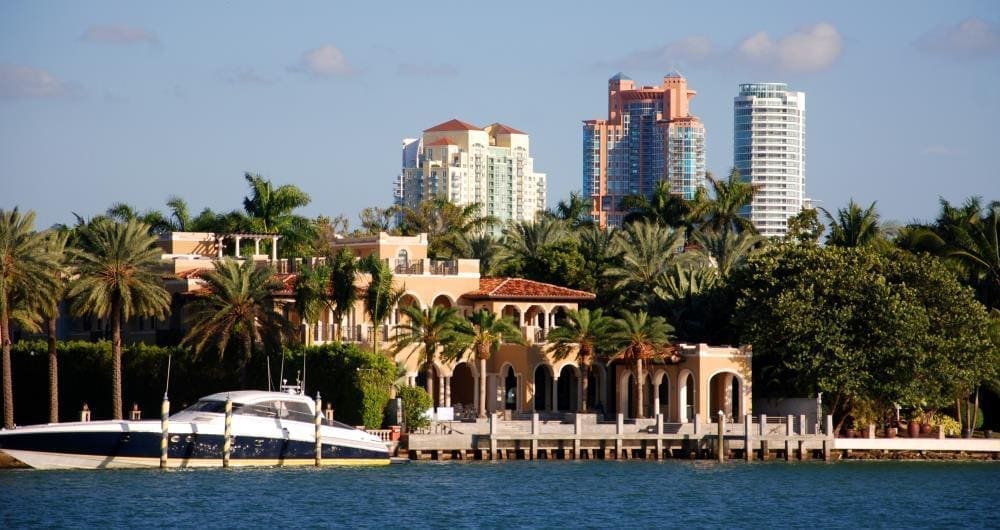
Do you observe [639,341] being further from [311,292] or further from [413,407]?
[311,292]

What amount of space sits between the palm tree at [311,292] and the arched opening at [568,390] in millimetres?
12074

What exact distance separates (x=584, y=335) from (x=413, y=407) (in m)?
8.02

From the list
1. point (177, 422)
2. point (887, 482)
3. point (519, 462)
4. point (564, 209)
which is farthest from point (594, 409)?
point (564, 209)

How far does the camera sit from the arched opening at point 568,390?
78.7m

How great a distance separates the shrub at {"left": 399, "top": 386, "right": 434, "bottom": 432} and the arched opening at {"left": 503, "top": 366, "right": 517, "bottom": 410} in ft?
30.4

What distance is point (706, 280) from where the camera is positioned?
7850cm

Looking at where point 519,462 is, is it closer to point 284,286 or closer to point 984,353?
point 284,286

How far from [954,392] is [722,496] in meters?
18.0

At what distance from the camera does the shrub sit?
222ft

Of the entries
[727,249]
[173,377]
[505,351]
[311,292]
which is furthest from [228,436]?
[727,249]

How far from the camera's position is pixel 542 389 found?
80.8m

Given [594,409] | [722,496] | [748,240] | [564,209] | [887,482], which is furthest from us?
[564,209]

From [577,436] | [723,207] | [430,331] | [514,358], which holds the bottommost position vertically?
[577,436]

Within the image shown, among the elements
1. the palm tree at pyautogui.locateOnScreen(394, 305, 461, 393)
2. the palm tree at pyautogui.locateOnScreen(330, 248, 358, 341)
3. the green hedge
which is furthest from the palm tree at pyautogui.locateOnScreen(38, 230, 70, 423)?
the palm tree at pyautogui.locateOnScreen(394, 305, 461, 393)
